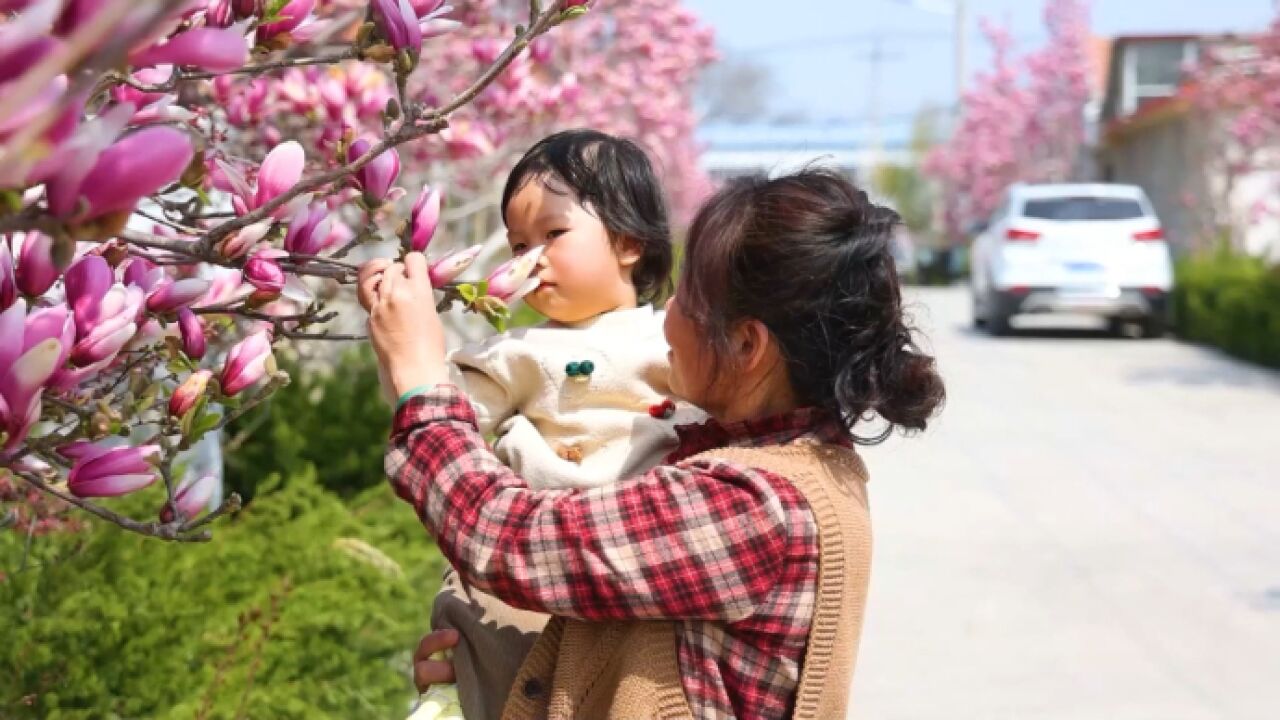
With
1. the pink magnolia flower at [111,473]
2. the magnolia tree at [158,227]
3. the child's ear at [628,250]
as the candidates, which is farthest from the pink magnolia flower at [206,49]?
the child's ear at [628,250]

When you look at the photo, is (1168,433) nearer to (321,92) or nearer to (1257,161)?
(321,92)

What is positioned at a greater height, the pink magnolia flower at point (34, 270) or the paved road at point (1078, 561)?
the pink magnolia flower at point (34, 270)

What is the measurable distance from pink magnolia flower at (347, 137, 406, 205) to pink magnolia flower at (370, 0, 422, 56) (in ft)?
0.59

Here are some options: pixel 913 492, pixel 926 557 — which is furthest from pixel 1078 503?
pixel 926 557

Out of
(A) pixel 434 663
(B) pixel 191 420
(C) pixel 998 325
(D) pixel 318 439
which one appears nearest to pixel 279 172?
(B) pixel 191 420

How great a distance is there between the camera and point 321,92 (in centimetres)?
416

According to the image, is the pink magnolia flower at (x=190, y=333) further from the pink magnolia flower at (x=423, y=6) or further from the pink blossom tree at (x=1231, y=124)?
the pink blossom tree at (x=1231, y=124)

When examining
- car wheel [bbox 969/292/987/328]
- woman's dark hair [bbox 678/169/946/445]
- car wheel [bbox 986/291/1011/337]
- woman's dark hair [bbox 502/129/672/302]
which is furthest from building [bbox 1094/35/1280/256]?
woman's dark hair [bbox 678/169/946/445]

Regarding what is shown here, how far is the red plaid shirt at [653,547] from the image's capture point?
1.99m

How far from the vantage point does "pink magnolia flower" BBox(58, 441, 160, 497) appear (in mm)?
1803

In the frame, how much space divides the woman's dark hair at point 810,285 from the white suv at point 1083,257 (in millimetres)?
17454

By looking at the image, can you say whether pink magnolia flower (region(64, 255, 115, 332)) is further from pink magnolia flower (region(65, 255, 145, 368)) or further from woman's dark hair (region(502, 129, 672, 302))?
woman's dark hair (region(502, 129, 672, 302))

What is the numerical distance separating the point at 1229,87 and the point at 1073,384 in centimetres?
648

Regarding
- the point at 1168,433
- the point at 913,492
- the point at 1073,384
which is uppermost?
the point at 913,492
